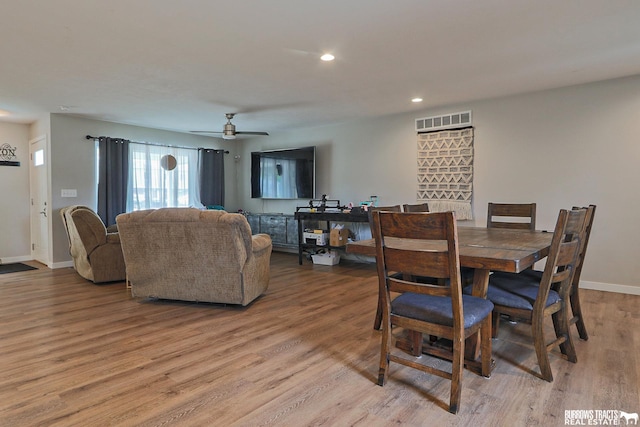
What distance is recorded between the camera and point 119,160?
602 centimetres

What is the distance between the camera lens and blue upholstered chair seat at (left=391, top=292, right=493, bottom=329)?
188 centimetres

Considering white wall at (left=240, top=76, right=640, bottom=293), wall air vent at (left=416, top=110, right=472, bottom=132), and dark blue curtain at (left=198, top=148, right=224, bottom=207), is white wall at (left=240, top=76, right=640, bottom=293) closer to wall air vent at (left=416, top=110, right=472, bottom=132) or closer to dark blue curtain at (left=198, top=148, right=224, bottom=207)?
wall air vent at (left=416, top=110, right=472, bottom=132)

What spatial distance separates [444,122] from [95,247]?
15.4 ft

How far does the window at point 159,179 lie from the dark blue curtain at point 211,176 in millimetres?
110

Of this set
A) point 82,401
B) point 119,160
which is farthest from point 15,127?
point 82,401

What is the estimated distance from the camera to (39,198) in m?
6.05

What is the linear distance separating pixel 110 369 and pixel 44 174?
16.1 feet

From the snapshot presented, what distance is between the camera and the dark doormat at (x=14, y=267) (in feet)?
17.6

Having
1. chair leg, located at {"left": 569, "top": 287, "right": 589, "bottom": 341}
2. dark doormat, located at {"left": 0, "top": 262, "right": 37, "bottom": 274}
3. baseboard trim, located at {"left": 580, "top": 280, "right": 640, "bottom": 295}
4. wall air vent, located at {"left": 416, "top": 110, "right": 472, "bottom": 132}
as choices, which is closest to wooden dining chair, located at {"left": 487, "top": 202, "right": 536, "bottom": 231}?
chair leg, located at {"left": 569, "top": 287, "right": 589, "bottom": 341}

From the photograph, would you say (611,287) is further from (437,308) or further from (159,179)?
(159,179)

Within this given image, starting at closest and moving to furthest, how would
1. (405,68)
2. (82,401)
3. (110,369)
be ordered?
(82,401)
(110,369)
(405,68)

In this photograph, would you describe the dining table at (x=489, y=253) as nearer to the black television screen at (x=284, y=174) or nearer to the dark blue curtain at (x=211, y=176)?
the black television screen at (x=284, y=174)

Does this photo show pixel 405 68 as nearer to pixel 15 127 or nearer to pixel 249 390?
pixel 249 390

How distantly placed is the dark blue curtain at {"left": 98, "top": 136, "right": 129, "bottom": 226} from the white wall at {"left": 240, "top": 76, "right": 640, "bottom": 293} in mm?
4354
